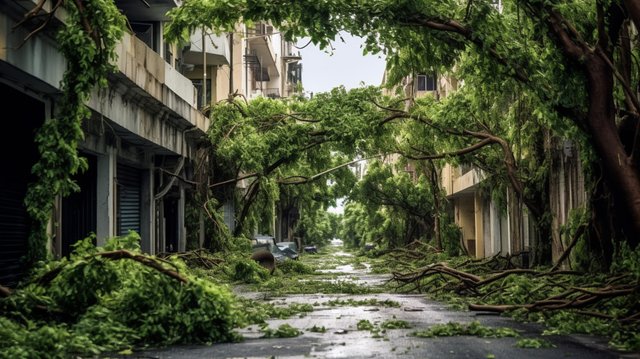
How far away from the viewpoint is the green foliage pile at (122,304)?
10.6 metres

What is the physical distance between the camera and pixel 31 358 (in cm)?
843

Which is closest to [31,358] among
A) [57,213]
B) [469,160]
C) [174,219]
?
[57,213]

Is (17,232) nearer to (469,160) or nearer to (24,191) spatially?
(24,191)

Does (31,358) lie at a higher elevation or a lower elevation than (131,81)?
lower

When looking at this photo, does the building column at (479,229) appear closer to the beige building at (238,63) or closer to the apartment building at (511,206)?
the apartment building at (511,206)

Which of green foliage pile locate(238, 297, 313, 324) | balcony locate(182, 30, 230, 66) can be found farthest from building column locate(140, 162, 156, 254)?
green foliage pile locate(238, 297, 313, 324)

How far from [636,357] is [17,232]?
10.8 m

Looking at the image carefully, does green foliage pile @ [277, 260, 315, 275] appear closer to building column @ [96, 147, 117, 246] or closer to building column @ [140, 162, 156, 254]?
building column @ [140, 162, 156, 254]

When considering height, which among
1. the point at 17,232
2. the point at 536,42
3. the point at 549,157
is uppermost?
the point at 536,42

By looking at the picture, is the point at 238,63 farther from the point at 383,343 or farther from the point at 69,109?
the point at 383,343

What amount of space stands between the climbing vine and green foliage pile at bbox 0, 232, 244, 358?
86.2 inches

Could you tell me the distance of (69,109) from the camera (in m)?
14.0

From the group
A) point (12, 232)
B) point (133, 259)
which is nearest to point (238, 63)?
point (12, 232)

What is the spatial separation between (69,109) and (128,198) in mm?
13458
